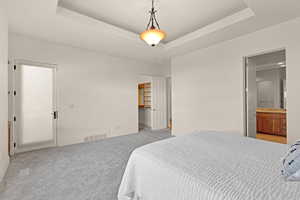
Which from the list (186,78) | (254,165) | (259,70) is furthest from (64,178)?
(259,70)

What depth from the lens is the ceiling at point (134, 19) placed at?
2.39 meters

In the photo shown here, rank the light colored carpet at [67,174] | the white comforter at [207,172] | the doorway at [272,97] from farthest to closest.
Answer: the doorway at [272,97], the light colored carpet at [67,174], the white comforter at [207,172]

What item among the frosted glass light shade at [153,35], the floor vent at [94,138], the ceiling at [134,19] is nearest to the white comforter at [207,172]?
the frosted glass light shade at [153,35]

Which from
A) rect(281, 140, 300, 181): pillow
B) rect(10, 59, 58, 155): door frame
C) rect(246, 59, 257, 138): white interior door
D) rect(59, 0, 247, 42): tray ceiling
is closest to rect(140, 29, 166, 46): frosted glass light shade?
rect(59, 0, 247, 42): tray ceiling

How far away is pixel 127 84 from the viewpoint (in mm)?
5082

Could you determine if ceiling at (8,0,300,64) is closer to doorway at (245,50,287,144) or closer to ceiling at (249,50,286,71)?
doorway at (245,50,287,144)

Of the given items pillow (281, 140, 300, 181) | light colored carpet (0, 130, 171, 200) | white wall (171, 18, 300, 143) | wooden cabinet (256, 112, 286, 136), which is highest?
white wall (171, 18, 300, 143)

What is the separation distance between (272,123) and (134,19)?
5.01 meters

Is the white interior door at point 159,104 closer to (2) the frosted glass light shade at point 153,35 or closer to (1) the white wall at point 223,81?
(1) the white wall at point 223,81

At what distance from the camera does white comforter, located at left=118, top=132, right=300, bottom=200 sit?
2.87 ft

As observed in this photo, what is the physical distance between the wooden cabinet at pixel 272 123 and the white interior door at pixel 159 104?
10.8 feet

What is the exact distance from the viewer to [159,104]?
5781 mm

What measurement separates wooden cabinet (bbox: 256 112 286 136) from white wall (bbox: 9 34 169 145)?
4.26 metres

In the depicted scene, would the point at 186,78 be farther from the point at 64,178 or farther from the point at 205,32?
the point at 64,178
